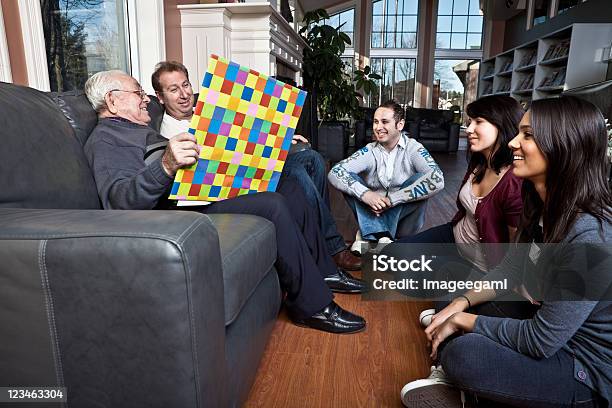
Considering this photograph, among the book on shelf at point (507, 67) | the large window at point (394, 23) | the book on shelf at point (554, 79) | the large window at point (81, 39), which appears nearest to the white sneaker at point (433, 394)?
the large window at point (81, 39)

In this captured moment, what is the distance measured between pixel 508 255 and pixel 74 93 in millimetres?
1495

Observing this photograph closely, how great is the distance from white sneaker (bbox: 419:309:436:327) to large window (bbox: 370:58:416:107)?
855 cm

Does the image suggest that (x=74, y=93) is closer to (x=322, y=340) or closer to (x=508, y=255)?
(x=322, y=340)

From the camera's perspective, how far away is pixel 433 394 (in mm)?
1070

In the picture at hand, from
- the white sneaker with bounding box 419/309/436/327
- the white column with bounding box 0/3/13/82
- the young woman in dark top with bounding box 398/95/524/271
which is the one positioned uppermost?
the white column with bounding box 0/3/13/82

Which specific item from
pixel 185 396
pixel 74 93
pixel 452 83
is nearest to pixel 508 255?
pixel 185 396

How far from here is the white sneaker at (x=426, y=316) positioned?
4.97 feet

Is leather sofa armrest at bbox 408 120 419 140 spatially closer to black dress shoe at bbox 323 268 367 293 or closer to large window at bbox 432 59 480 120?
large window at bbox 432 59 480 120

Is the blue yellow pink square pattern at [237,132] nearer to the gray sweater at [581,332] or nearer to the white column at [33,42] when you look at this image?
the white column at [33,42]

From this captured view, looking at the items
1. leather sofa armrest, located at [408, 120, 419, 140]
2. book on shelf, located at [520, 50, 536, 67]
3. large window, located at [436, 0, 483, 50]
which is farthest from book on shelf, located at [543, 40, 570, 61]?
large window, located at [436, 0, 483, 50]

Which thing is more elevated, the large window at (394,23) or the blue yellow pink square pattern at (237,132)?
the large window at (394,23)

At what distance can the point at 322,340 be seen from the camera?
1428 millimetres

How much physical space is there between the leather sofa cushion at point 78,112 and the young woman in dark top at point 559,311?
127 centimetres

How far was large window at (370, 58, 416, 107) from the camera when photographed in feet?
31.7
